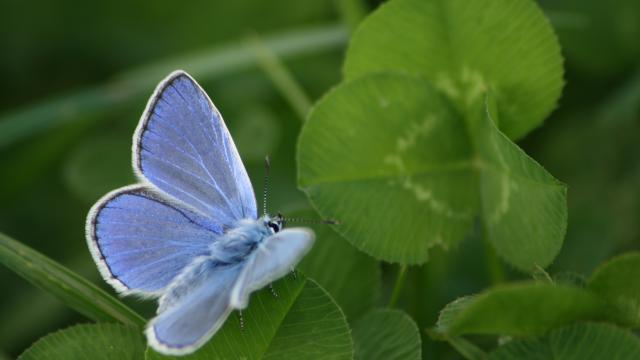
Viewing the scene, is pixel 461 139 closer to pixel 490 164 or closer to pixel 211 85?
pixel 490 164

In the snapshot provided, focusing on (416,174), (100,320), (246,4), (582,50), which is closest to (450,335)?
(416,174)

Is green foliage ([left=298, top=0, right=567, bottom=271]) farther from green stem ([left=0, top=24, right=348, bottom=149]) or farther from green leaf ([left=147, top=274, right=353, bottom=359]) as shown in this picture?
green stem ([left=0, top=24, right=348, bottom=149])

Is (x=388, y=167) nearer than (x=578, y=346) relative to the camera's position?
No

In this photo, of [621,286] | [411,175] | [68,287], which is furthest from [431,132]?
[68,287]

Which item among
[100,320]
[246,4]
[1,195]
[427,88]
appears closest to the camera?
[100,320]

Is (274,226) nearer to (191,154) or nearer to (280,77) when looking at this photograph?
(191,154)

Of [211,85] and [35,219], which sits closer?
[35,219]
